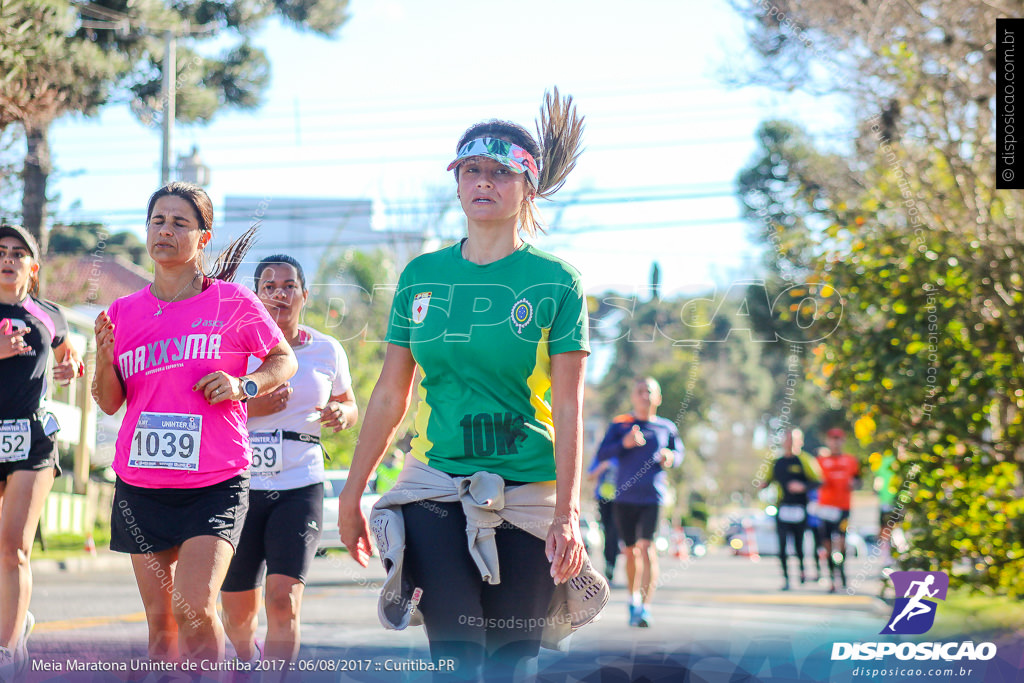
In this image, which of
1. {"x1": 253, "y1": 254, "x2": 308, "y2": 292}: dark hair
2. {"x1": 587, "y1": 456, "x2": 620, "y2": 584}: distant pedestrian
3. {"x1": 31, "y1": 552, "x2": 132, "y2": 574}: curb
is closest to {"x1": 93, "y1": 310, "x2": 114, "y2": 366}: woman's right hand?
{"x1": 253, "y1": 254, "x2": 308, "y2": 292}: dark hair

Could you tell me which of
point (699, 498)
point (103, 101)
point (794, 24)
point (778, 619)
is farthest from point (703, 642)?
point (699, 498)

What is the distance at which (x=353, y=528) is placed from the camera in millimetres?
3508

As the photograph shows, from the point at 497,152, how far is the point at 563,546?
122 centimetres

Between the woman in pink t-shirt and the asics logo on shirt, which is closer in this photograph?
the woman in pink t-shirt

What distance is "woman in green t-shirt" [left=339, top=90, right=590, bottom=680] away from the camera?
336 centimetres

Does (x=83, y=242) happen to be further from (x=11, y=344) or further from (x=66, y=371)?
(x=11, y=344)

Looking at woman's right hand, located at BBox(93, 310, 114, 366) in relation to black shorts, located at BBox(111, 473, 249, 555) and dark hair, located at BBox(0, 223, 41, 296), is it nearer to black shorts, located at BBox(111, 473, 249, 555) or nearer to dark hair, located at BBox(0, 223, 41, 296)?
black shorts, located at BBox(111, 473, 249, 555)

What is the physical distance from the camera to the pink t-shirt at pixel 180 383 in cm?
394

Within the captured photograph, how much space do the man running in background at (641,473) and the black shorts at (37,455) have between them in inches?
192

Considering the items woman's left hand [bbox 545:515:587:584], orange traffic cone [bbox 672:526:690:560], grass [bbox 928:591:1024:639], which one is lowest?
orange traffic cone [bbox 672:526:690:560]

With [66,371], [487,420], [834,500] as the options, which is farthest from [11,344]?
[834,500]

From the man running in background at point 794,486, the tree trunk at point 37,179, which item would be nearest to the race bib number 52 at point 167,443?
the tree trunk at point 37,179

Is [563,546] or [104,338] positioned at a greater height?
[104,338]

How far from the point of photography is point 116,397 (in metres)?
4.11
